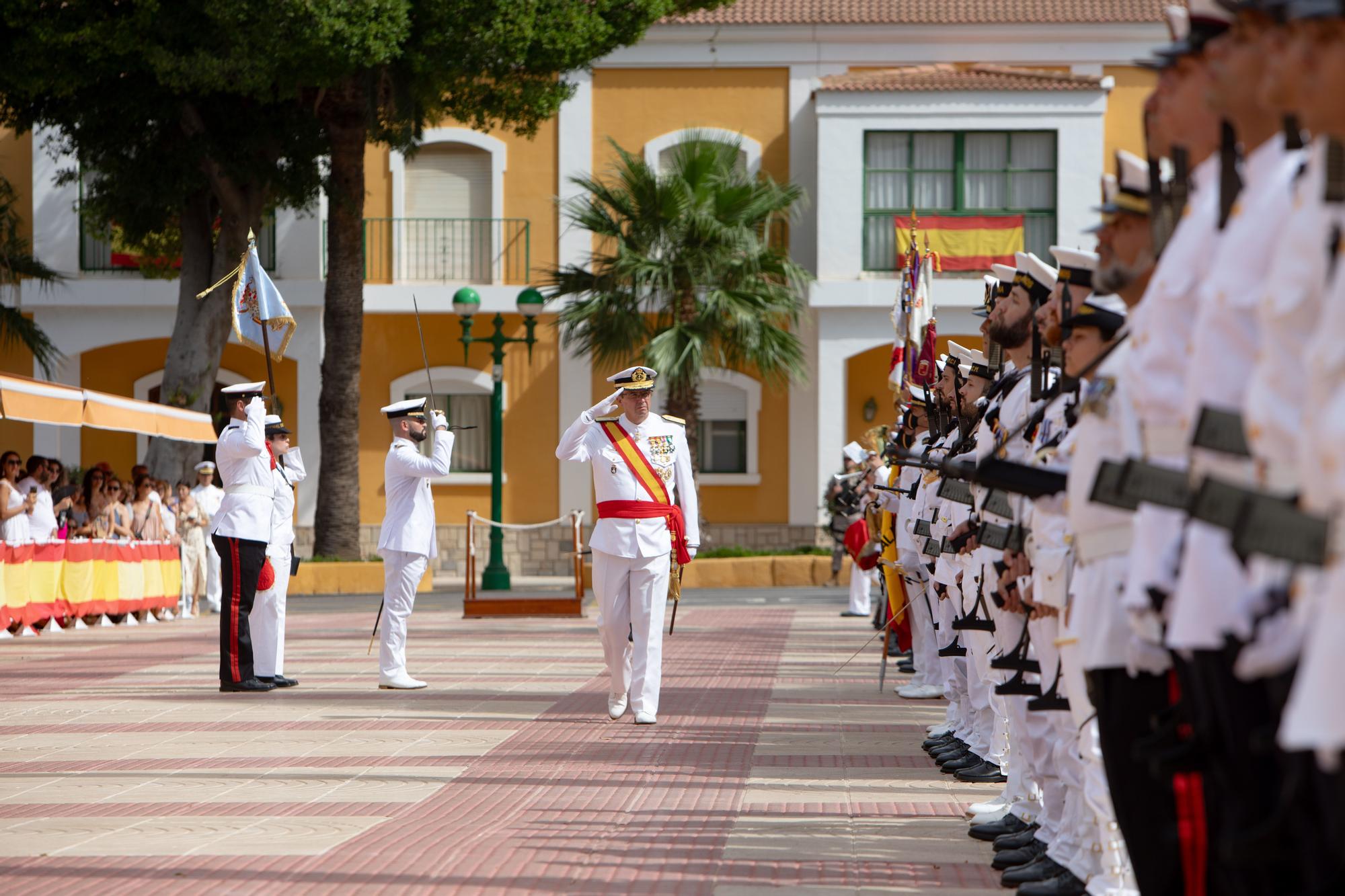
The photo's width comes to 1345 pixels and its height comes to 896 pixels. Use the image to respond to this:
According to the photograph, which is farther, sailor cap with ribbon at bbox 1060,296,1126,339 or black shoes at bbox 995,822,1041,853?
black shoes at bbox 995,822,1041,853

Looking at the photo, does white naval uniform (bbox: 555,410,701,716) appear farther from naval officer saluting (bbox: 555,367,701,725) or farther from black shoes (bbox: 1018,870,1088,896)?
black shoes (bbox: 1018,870,1088,896)

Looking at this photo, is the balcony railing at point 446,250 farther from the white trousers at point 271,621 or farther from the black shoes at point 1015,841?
the black shoes at point 1015,841

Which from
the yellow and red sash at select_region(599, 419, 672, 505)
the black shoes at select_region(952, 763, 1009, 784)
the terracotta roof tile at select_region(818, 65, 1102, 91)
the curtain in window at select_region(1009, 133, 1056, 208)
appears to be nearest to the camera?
the black shoes at select_region(952, 763, 1009, 784)

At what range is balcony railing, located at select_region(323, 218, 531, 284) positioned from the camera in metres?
32.5

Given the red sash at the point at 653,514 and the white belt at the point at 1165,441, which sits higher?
the white belt at the point at 1165,441

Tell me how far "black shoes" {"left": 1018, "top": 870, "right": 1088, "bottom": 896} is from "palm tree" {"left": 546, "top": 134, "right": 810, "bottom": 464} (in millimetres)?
20427

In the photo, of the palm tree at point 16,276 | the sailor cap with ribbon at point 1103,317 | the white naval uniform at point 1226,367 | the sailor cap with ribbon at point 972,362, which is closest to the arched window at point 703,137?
the palm tree at point 16,276

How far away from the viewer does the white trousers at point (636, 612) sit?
1080 cm

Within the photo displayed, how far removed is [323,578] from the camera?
25.8 m

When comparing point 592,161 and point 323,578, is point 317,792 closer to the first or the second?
point 323,578

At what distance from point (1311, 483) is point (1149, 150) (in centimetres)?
175

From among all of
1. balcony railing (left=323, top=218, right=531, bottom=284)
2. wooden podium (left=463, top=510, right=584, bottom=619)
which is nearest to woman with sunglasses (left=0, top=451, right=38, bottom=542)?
wooden podium (left=463, top=510, right=584, bottom=619)

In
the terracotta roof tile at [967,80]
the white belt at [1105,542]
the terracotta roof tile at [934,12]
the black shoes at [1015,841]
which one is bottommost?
the black shoes at [1015,841]

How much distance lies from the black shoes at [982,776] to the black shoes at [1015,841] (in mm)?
1782
